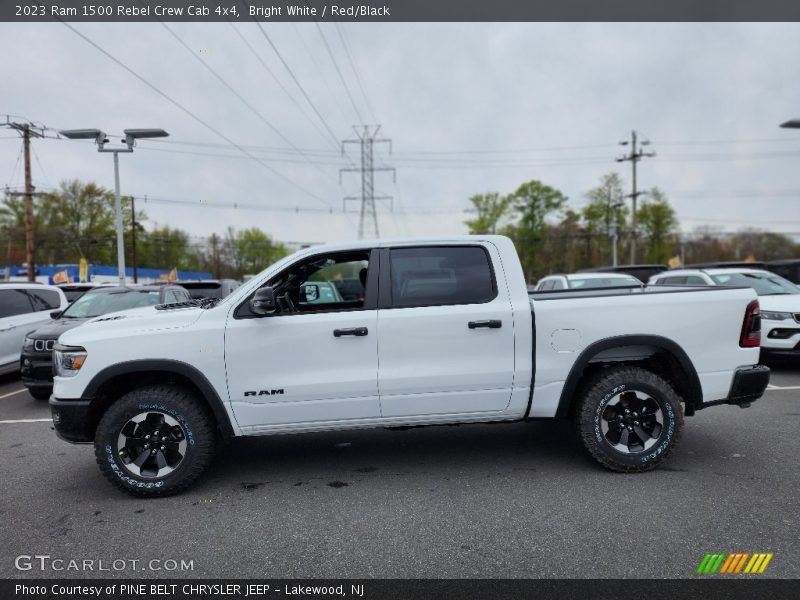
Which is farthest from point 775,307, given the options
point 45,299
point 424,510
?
point 45,299

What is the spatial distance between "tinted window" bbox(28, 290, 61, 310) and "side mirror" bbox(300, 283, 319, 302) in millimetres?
8021

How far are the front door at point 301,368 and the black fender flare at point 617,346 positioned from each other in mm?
1536

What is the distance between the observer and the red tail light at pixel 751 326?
4141 mm

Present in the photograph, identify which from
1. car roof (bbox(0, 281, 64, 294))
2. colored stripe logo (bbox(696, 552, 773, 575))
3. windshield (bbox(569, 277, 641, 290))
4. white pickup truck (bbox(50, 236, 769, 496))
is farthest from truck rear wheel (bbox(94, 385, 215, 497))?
windshield (bbox(569, 277, 641, 290))

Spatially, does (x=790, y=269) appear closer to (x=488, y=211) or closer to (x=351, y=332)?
(x=351, y=332)

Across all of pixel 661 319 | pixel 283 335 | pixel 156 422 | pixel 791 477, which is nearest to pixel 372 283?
pixel 283 335

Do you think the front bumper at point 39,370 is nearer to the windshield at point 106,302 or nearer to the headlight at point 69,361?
the windshield at point 106,302

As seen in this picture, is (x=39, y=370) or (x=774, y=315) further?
(x=774, y=315)

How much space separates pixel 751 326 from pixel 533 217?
5874 centimetres

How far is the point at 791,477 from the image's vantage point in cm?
396

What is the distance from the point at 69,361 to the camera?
3.91m

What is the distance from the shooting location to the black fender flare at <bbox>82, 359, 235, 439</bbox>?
151 inches

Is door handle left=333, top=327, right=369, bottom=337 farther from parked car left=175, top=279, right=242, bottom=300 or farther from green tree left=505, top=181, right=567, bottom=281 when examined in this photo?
green tree left=505, top=181, right=567, bottom=281
